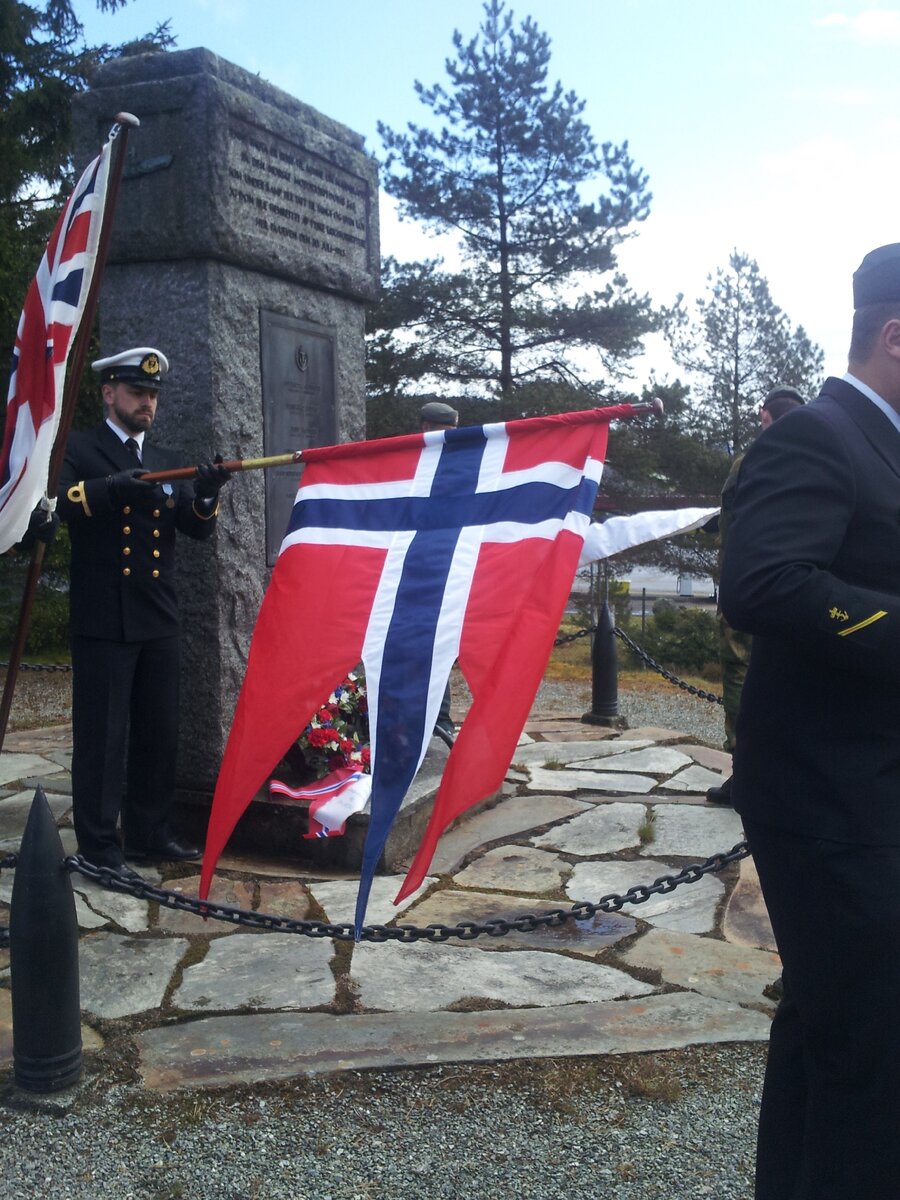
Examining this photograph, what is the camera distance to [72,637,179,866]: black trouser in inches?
173

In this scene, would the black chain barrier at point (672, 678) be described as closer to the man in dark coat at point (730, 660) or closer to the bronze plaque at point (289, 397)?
the man in dark coat at point (730, 660)

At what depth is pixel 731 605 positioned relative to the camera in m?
1.83

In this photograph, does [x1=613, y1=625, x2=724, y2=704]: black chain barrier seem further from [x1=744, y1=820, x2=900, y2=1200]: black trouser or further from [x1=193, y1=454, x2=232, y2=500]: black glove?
[x1=744, y1=820, x2=900, y2=1200]: black trouser

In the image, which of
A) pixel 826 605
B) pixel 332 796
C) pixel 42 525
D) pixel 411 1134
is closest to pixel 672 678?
pixel 332 796

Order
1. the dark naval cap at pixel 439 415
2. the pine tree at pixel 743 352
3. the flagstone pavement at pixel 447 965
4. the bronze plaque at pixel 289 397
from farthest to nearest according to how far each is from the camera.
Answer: the pine tree at pixel 743 352 → the dark naval cap at pixel 439 415 → the bronze plaque at pixel 289 397 → the flagstone pavement at pixel 447 965

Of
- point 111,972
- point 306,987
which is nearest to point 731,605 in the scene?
point 306,987

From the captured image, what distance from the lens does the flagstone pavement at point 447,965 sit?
3092 millimetres

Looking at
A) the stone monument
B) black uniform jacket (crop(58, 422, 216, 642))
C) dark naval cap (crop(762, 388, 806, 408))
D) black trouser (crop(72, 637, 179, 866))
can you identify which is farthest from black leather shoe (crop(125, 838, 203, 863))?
dark naval cap (crop(762, 388, 806, 408))

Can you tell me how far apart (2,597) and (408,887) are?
419 inches

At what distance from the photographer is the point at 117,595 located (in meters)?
4.39

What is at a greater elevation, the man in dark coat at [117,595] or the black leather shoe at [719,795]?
the man in dark coat at [117,595]

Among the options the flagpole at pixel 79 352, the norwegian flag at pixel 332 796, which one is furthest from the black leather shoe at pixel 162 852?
the flagpole at pixel 79 352

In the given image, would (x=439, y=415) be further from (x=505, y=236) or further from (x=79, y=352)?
(x=505, y=236)

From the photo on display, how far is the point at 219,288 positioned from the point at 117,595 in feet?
4.47
